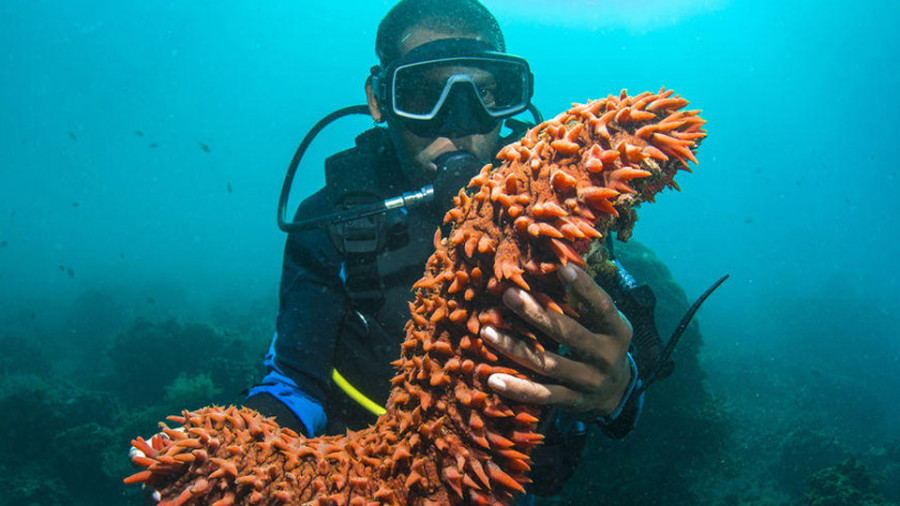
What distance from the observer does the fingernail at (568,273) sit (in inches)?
45.4

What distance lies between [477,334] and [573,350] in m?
0.34

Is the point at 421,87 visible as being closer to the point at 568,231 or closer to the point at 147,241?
the point at 568,231

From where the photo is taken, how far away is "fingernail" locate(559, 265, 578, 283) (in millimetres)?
1152

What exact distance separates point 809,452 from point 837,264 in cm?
6397

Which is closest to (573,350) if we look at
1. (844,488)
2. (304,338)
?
(304,338)

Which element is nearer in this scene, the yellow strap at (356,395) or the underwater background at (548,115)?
the yellow strap at (356,395)

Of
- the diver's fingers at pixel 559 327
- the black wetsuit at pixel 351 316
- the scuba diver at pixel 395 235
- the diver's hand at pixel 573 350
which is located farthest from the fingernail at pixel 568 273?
the black wetsuit at pixel 351 316

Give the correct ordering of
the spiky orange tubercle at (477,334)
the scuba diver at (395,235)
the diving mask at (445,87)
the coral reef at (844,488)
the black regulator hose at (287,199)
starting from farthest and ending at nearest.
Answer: the coral reef at (844,488) < the diving mask at (445,87) < the black regulator hose at (287,199) < the scuba diver at (395,235) < the spiky orange tubercle at (477,334)

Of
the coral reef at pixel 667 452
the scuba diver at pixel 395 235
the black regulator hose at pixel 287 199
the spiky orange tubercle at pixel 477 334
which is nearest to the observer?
the spiky orange tubercle at pixel 477 334

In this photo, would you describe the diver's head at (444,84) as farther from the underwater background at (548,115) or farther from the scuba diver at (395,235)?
the underwater background at (548,115)

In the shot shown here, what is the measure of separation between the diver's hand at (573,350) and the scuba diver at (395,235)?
567mm

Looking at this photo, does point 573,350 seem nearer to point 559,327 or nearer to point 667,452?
point 559,327

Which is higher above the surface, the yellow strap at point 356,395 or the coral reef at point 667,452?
the yellow strap at point 356,395

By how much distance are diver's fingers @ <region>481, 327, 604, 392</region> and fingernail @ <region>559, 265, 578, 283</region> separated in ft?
0.74
